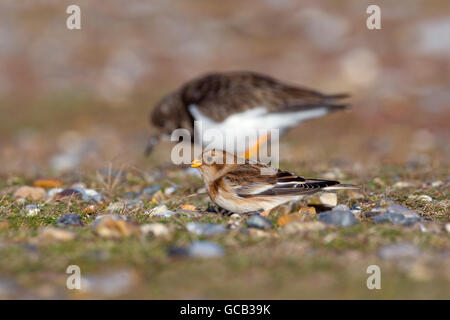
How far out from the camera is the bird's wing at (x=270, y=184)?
559 cm

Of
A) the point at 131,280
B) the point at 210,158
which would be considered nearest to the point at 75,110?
the point at 210,158

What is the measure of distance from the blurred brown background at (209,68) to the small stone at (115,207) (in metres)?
3.33

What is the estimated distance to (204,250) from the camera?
13.6ft

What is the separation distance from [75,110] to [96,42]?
583 centimetres

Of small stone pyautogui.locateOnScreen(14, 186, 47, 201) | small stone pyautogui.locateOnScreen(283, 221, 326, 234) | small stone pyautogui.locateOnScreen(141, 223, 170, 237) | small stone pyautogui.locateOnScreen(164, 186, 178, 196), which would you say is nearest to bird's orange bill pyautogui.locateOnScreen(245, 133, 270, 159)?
small stone pyautogui.locateOnScreen(164, 186, 178, 196)

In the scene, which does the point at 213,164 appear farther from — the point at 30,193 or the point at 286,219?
the point at 30,193

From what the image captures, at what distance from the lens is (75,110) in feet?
52.1

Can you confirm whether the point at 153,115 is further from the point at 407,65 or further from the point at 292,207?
the point at 407,65

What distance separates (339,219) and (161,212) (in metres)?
1.74

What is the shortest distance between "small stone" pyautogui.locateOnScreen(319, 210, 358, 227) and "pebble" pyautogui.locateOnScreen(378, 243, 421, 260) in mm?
658

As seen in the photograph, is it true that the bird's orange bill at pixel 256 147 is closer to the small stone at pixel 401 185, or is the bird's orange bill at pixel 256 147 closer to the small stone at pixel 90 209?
the small stone at pixel 401 185

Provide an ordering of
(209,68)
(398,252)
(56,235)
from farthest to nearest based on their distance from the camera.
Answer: (209,68)
(56,235)
(398,252)

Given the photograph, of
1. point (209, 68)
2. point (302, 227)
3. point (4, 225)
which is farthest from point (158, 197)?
point (209, 68)
